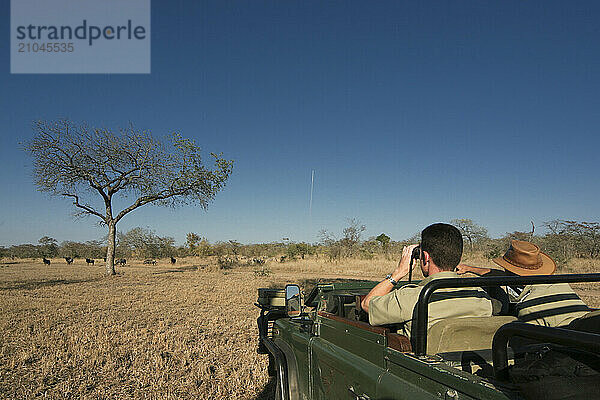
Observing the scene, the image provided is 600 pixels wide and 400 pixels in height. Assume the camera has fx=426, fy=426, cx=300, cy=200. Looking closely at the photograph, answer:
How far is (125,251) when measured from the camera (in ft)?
228

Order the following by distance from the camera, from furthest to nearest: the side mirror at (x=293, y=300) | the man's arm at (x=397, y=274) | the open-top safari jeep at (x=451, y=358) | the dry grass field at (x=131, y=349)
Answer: the dry grass field at (x=131, y=349) < the side mirror at (x=293, y=300) < the man's arm at (x=397, y=274) < the open-top safari jeep at (x=451, y=358)

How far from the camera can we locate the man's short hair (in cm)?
261

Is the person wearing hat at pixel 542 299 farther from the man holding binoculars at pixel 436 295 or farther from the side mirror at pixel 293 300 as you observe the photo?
the side mirror at pixel 293 300

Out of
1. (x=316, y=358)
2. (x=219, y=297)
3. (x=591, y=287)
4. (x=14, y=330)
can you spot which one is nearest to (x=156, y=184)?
(x=219, y=297)

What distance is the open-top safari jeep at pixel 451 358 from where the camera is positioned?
1497 mm

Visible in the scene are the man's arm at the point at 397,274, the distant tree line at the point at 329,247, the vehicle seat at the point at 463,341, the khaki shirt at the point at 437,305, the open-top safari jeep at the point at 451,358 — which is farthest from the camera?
the distant tree line at the point at 329,247

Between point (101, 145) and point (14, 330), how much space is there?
16324mm

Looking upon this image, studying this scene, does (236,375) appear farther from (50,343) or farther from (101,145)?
(101,145)

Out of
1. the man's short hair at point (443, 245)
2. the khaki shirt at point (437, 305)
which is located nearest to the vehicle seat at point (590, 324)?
the khaki shirt at point (437, 305)

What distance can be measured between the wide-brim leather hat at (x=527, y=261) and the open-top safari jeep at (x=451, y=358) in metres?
0.77

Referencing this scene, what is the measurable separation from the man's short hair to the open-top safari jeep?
478 mm

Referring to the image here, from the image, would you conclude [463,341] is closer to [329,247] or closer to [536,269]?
[536,269]

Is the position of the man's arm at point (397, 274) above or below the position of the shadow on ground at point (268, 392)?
above

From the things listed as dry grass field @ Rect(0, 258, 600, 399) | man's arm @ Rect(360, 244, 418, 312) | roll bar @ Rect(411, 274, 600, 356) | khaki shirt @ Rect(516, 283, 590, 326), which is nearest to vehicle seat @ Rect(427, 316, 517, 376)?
roll bar @ Rect(411, 274, 600, 356)
